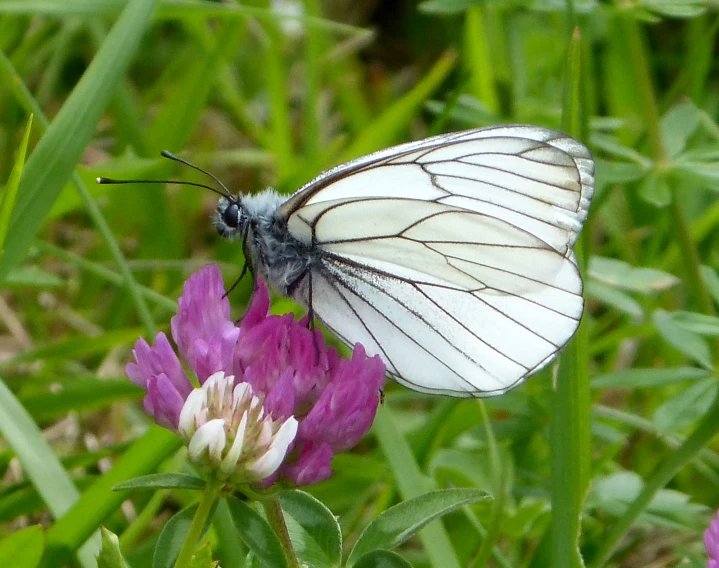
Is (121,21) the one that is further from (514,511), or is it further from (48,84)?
(48,84)

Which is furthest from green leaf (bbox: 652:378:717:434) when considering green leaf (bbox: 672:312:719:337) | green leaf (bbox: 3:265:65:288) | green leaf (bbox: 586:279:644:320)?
green leaf (bbox: 3:265:65:288)

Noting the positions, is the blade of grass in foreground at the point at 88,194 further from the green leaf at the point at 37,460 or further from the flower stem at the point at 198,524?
the flower stem at the point at 198,524

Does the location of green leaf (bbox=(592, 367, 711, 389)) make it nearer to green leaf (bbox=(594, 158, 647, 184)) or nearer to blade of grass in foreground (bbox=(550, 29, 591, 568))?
blade of grass in foreground (bbox=(550, 29, 591, 568))

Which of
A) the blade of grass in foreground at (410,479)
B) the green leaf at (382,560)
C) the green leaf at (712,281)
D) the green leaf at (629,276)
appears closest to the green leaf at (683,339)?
the green leaf at (712,281)

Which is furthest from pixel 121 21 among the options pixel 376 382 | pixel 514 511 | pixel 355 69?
pixel 355 69

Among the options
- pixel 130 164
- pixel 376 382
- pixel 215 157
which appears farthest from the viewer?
pixel 215 157

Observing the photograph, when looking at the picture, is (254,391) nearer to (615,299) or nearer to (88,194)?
(88,194)

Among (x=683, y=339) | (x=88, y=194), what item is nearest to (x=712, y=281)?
(x=683, y=339)
